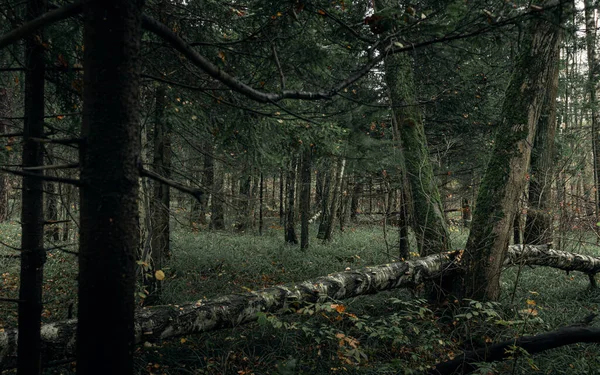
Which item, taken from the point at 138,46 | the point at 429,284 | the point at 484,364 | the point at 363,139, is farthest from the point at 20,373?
the point at 363,139

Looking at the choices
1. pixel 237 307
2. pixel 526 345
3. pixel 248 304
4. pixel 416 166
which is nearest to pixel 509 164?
pixel 416 166

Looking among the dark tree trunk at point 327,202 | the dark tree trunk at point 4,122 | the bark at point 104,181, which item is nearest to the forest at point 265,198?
the bark at point 104,181

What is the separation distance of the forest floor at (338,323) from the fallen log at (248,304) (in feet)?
0.83

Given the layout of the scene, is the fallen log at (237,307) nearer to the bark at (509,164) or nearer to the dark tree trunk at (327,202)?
the bark at (509,164)

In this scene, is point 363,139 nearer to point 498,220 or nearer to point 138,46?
point 498,220

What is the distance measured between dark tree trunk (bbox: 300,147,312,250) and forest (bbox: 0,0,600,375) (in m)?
1.45

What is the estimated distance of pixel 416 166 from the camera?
689 cm

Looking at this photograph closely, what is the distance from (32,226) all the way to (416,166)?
6.09 meters

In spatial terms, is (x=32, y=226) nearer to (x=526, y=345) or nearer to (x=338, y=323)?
→ (x=338, y=323)

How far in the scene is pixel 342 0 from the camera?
142 inches

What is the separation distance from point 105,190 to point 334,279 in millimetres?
4166

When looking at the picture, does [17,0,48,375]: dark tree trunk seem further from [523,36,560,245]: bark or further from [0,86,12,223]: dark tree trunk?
[523,36,560,245]: bark

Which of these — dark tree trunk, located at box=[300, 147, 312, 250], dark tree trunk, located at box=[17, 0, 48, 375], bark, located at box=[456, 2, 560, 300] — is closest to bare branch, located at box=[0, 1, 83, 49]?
dark tree trunk, located at box=[17, 0, 48, 375]

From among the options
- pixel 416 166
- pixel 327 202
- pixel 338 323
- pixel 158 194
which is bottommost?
pixel 338 323
